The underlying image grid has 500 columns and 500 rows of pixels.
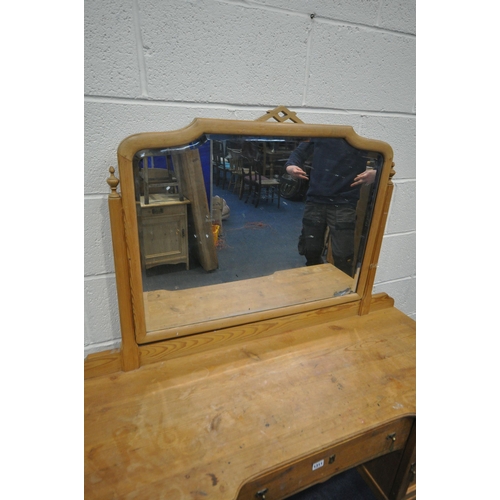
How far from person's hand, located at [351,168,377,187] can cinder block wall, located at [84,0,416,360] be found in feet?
0.39

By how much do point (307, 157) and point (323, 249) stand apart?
27 centimetres

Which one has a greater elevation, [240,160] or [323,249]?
[240,160]

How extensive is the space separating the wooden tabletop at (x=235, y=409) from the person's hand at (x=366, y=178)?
0.43 meters

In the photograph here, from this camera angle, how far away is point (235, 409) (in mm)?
649

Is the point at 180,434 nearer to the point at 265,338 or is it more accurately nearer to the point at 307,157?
the point at 265,338

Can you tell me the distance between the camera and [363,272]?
0.91 meters

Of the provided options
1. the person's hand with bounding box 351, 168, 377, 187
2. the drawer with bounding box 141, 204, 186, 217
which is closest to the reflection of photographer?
the person's hand with bounding box 351, 168, 377, 187

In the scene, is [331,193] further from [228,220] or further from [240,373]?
[240,373]

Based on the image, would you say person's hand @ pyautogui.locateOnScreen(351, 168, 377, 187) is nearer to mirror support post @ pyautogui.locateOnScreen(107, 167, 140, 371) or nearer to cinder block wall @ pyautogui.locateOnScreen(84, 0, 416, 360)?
cinder block wall @ pyautogui.locateOnScreen(84, 0, 416, 360)

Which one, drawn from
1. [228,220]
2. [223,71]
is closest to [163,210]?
[228,220]

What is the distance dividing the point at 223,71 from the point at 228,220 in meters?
0.33

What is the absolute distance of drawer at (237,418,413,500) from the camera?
0.58 metres

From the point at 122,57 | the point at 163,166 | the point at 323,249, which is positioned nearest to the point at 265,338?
the point at 323,249

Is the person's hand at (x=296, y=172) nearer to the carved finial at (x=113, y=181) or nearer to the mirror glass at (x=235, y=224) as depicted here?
the mirror glass at (x=235, y=224)
